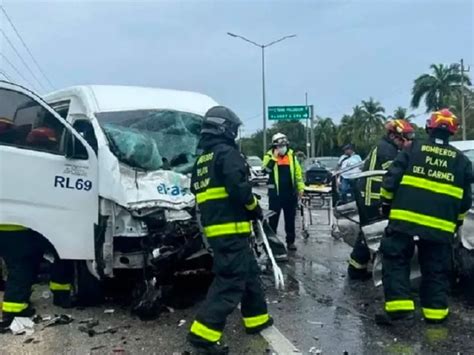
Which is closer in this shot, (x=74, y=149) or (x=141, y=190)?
(x=141, y=190)

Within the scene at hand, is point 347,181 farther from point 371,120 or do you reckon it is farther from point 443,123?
point 371,120

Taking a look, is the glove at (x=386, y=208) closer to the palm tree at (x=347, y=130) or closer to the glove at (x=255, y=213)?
the glove at (x=255, y=213)

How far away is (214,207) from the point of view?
190 inches

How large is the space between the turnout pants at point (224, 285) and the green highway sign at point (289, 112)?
32566 mm

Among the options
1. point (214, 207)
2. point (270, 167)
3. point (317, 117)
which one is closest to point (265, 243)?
point (214, 207)

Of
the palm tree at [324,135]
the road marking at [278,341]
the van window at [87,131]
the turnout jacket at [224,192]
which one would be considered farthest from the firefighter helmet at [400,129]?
the palm tree at [324,135]

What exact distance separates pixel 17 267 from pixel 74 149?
116 centimetres

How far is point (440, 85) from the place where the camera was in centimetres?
5138

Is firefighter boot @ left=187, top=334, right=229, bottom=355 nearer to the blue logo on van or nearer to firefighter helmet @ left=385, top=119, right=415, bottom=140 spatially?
the blue logo on van

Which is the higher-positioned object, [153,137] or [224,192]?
[153,137]

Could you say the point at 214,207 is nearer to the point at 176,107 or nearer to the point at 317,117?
the point at 176,107

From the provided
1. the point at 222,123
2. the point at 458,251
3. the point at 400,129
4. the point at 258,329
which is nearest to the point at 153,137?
the point at 222,123

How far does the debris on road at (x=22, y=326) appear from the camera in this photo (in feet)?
17.3

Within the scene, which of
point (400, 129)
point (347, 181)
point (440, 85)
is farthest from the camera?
point (440, 85)
